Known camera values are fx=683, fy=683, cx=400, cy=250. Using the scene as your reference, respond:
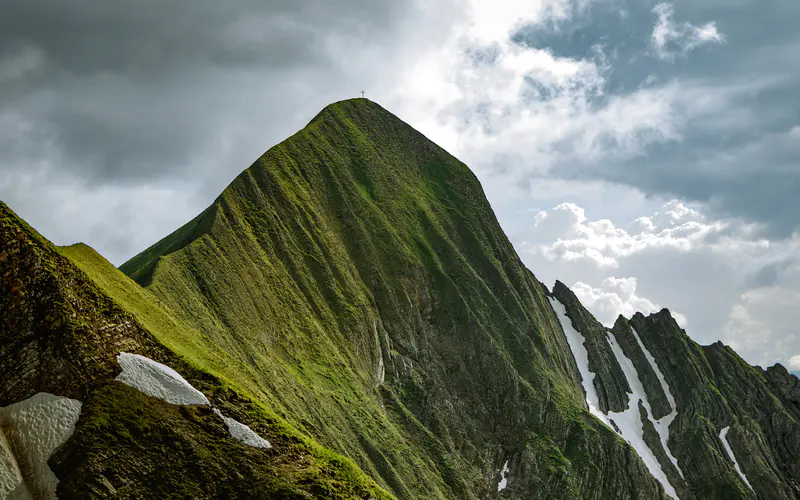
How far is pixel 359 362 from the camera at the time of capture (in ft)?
262

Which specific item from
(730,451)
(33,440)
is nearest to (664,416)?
(730,451)

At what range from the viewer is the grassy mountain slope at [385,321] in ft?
217

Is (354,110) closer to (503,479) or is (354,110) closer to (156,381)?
(503,479)

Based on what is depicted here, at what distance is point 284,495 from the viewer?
1304 inches

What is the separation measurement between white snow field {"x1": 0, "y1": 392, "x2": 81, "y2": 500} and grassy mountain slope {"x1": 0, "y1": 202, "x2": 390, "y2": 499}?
322 mm

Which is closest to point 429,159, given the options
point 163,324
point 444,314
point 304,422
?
point 444,314

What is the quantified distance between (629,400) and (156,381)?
112 metres

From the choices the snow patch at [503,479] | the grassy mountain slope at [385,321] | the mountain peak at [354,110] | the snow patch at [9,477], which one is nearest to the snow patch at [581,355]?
the grassy mountain slope at [385,321]

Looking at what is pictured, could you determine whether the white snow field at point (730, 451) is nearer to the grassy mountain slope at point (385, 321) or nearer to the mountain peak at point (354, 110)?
the grassy mountain slope at point (385, 321)

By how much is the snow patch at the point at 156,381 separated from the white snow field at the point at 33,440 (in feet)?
9.74

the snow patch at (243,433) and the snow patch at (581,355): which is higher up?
the snow patch at (581,355)

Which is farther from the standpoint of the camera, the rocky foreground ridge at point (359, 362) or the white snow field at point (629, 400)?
the white snow field at point (629, 400)

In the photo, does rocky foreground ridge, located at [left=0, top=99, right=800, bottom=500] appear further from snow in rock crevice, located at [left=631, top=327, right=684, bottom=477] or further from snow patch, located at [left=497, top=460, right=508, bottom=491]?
snow patch, located at [left=497, top=460, right=508, bottom=491]

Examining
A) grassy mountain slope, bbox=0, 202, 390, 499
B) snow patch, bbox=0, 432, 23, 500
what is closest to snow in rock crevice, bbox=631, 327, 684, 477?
grassy mountain slope, bbox=0, 202, 390, 499
